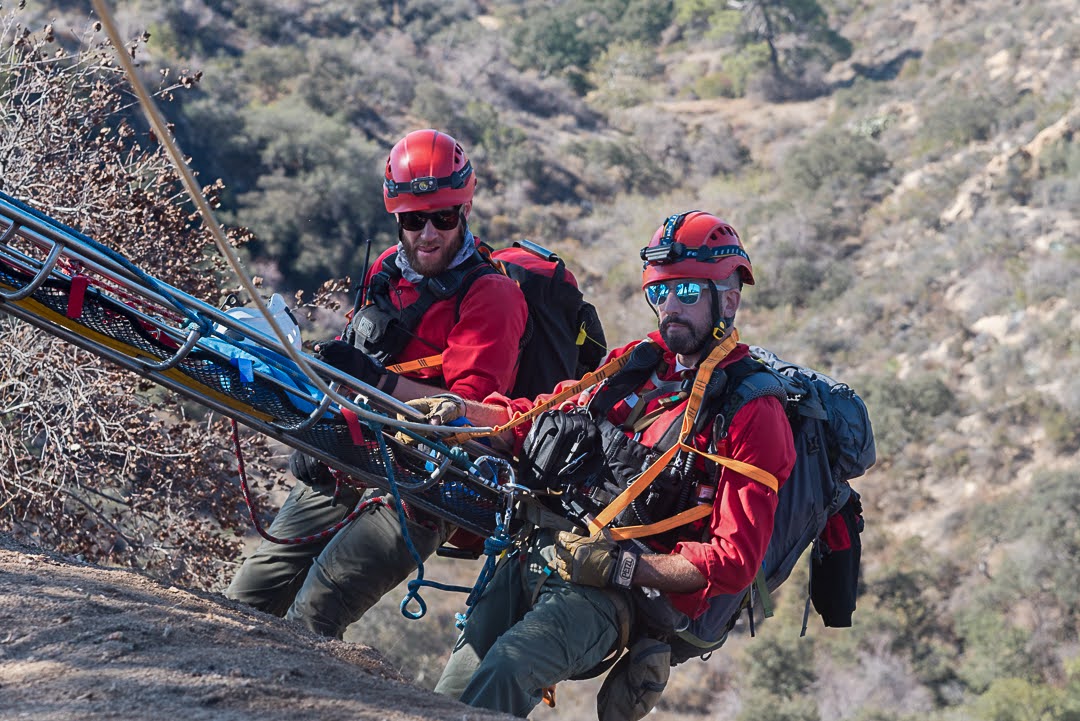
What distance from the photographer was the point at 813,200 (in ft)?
107

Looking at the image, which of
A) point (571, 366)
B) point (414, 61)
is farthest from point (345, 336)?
point (414, 61)

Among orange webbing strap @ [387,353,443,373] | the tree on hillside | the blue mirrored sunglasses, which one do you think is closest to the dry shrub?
orange webbing strap @ [387,353,443,373]

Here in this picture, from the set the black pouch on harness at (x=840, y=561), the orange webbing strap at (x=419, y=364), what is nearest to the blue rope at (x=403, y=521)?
the orange webbing strap at (x=419, y=364)

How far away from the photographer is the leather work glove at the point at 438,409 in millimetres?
4672

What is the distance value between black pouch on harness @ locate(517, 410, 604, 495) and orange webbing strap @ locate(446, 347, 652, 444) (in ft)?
0.15

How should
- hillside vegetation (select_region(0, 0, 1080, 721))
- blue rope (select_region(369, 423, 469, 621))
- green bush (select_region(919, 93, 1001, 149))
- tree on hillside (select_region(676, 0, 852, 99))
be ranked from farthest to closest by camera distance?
tree on hillside (select_region(676, 0, 852, 99)), green bush (select_region(919, 93, 1001, 149)), hillside vegetation (select_region(0, 0, 1080, 721)), blue rope (select_region(369, 423, 469, 621))

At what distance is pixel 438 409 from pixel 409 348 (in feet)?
2.22

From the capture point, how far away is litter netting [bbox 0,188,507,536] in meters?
4.11

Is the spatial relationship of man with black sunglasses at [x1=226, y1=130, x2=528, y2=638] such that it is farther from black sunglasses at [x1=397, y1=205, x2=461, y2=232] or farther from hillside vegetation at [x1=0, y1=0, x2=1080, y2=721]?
hillside vegetation at [x1=0, y1=0, x2=1080, y2=721]

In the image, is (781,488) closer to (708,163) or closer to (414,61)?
(708,163)

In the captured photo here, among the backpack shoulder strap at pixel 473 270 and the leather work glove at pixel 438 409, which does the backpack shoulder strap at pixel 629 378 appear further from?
→ the backpack shoulder strap at pixel 473 270

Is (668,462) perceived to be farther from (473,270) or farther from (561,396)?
(473,270)

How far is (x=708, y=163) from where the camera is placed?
36.7m

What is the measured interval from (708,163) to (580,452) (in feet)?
108
